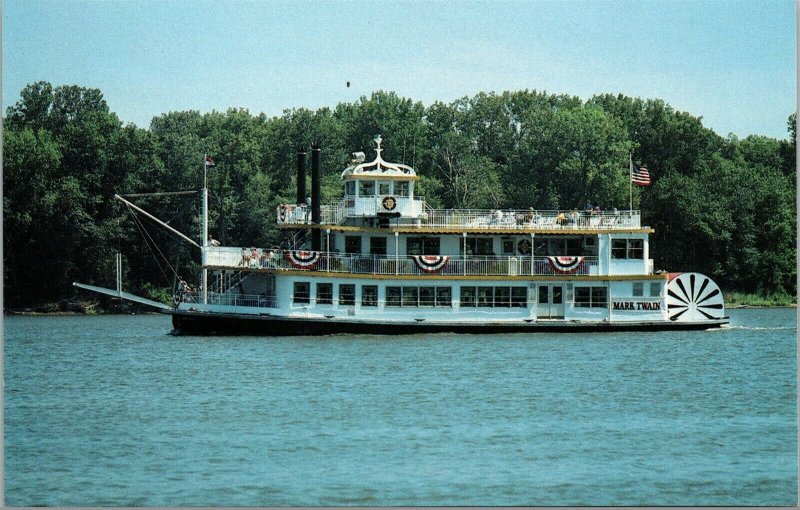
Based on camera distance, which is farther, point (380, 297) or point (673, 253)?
point (673, 253)

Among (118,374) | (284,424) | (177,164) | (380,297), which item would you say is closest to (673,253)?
(177,164)

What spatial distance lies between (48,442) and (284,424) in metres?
4.64

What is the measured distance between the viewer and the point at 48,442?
2595cm

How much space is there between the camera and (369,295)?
4475 cm

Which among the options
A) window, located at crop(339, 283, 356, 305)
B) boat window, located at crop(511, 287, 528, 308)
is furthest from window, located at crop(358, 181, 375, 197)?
boat window, located at crop(511, 287, 528, 308)

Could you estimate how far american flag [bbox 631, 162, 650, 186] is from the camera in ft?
150

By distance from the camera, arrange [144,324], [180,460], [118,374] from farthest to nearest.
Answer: [144,324] < [118,374] < [180,460]

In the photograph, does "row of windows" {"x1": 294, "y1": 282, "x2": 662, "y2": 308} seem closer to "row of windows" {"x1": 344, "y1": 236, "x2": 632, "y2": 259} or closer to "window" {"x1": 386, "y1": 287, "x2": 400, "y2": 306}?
"window" {"x1": 386, "y1": 287, "x2": 400, "y2": 306}

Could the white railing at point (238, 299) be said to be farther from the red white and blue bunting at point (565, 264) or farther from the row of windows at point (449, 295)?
the red white and blue bunting at point (565, 264)

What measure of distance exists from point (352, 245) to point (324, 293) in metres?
Answer: 2.13

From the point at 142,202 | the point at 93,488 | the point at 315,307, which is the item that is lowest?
the point at 93,488

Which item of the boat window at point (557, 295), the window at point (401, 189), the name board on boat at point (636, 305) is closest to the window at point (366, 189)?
the window at point (401, 189)

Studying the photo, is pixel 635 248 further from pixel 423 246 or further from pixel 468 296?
pixel 423 246

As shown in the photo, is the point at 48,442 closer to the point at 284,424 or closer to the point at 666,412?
the point at 284,424
